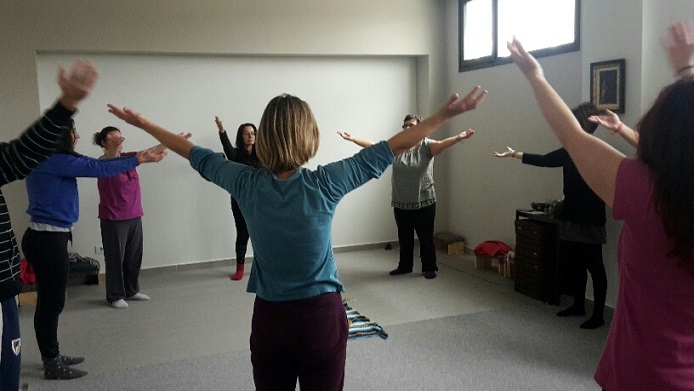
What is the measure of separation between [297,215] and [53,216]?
6.97 ft

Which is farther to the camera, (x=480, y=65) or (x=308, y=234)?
(x=480, y=65)

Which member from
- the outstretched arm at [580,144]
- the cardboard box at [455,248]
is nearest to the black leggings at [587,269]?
the cardboard box at [455,248]

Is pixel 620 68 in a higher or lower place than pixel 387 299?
higher

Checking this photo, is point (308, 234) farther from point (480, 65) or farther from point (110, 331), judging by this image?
point (480, 65)

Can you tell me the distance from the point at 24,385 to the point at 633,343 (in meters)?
3.26

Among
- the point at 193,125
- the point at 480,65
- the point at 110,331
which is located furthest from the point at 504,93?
the point at 110,331

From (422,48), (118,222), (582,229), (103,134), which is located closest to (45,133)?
(103,134)

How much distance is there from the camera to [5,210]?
207 cm

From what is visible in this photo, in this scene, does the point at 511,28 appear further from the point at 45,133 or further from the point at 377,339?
the point at 45,133

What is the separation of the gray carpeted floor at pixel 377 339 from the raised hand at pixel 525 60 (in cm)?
218

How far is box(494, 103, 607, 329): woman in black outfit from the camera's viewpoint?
4141 millimetres

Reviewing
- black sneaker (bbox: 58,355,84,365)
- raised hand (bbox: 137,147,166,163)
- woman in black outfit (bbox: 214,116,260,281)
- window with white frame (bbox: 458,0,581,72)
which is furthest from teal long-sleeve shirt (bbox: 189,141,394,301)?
window with white frame (bbox: 458,0,581,72)

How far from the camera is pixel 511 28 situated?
5.96m

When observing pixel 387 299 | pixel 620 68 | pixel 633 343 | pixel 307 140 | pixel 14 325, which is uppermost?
pixel 620 68
